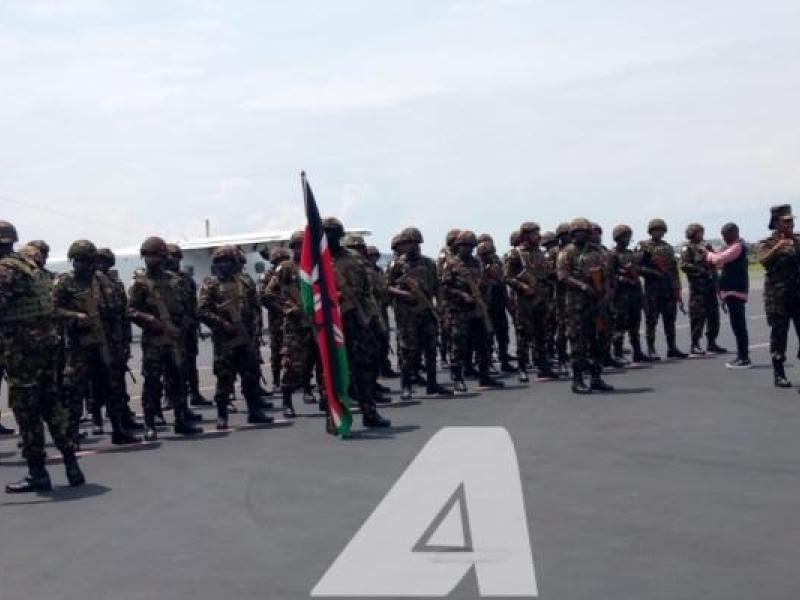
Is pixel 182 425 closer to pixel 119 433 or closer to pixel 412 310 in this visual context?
pixel 119 433

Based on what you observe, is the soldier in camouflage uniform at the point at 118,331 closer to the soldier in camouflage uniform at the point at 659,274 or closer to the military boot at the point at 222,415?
the military boot at the point at 222,415

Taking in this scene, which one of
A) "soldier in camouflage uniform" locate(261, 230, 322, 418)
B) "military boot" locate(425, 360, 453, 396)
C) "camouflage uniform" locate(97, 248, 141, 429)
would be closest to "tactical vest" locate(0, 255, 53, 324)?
"camouflage uniform" locate(97, 248, 141, 429)

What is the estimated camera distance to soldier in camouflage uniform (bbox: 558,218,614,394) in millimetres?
13711

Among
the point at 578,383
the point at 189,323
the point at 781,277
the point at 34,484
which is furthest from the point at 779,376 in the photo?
the point at 34,484

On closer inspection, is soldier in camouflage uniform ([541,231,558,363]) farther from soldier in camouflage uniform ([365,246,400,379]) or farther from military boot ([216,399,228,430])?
military boot ([216,399,228,430])

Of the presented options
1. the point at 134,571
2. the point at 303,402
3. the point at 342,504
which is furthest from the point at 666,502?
the point at 303,402

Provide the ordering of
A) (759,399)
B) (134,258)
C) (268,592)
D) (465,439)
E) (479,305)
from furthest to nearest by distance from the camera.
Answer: (134,258) → (479,305) → (759,399) → (465,439) → (268,592)

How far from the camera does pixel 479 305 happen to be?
47.4ft

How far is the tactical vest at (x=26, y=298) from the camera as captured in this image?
8.91 meters

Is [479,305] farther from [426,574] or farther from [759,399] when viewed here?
[426,574]

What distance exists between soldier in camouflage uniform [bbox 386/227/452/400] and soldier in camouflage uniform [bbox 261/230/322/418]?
145cm

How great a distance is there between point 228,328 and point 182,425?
118cm

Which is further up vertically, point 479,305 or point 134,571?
point 479,305

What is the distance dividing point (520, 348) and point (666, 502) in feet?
26.8
